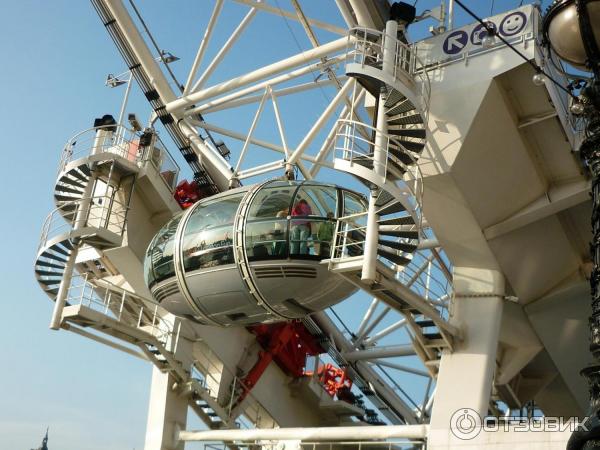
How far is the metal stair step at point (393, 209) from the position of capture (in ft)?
48.5

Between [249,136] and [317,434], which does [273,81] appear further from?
[317,434]

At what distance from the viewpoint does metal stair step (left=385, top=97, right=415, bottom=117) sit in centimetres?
1549

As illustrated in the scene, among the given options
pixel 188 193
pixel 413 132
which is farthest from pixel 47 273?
pixel 413 132

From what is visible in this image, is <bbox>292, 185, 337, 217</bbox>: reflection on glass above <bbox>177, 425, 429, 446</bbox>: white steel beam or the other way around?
above

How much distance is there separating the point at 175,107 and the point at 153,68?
1.71 m

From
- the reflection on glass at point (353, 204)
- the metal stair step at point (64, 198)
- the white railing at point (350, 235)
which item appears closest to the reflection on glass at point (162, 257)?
the white railing at point (350, 235)

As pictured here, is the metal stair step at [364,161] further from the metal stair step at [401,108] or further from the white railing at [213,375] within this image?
the white railing at [213,375]

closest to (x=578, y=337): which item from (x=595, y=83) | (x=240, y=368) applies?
(x=240, y=368)

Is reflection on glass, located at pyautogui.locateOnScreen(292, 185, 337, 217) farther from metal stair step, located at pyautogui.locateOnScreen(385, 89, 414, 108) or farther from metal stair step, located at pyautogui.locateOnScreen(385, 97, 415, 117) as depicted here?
metal stair step, located at pyautogui.locateOnScreen(385, 89, 414, 108)

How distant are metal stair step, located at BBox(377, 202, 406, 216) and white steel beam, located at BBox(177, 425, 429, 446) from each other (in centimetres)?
463

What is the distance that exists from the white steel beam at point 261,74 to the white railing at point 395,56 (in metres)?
1.76

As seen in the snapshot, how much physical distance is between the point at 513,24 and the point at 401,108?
2918mm

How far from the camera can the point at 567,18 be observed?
5.20m

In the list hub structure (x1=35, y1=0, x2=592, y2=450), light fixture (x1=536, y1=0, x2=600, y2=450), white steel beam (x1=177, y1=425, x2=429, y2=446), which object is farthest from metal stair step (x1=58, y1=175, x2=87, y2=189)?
light fixture (x1=536, y1=0, x2=600, y2=450)
